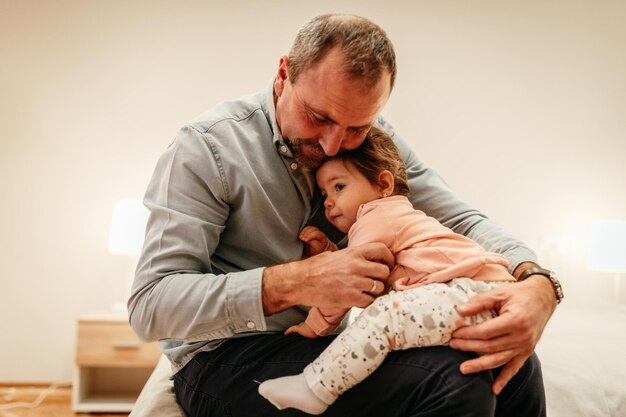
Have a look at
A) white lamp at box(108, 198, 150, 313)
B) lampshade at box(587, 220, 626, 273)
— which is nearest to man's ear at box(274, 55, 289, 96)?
white lamp at box(108, 198, 150, 313)

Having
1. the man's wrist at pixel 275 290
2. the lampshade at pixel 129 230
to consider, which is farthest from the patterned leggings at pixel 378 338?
the lampshade at pixel 129 230

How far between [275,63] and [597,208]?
2149mm

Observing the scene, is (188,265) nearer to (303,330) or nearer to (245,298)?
(245,298)

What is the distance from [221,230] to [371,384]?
44cm

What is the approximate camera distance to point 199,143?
3.91 ft

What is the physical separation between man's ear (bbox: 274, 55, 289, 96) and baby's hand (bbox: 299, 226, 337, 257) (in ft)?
1.05

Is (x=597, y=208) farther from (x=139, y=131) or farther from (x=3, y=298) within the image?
(x=3, y=298)

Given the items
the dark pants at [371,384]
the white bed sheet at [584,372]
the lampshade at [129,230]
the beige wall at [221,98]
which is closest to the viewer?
the dark pants at [371,384]

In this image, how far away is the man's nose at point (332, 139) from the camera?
1161 millimetres

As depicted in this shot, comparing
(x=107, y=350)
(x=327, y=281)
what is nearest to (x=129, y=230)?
(x=107, y=350)

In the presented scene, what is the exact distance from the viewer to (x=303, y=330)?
112 cm

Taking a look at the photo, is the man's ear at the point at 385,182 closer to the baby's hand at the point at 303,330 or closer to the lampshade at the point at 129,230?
the baby's hand at the point at 303,330

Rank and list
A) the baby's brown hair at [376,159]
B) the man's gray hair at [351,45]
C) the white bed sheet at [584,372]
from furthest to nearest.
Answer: the white bed sheet at [584,372] → the baby's brown hair at [376,159] → the man's gray hair at [351,45]

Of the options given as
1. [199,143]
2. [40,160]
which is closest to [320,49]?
[199,143]
